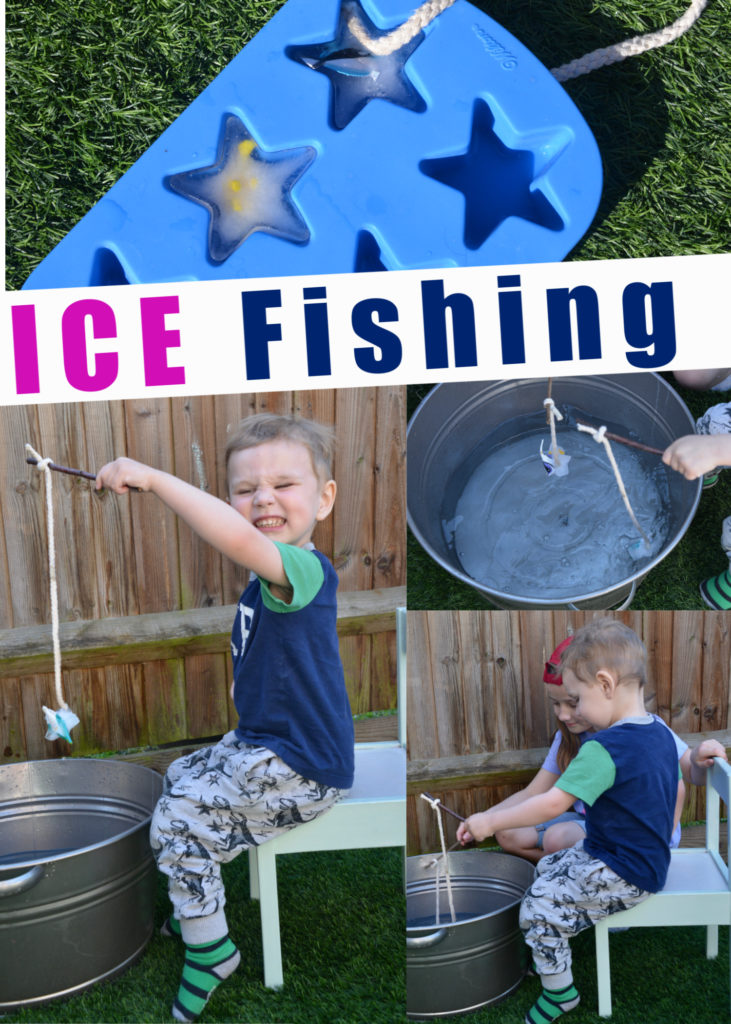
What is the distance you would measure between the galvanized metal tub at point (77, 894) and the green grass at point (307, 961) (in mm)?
41

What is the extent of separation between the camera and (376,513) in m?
1.51

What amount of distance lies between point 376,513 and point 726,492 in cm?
58

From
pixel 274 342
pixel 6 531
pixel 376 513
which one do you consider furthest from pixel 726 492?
pixel 6 531

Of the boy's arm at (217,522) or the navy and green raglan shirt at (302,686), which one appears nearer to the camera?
the boy's arm at (217,522)

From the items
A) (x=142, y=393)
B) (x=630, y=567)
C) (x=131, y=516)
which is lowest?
(x=630, y=567)

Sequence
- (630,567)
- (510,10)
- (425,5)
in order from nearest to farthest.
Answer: (630,567)
(425,5)
(510,10)

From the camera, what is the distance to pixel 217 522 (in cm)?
131

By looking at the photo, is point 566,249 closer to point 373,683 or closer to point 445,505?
point 445,505

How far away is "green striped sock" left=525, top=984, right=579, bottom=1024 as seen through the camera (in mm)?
1406

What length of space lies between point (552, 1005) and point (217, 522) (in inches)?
35.5

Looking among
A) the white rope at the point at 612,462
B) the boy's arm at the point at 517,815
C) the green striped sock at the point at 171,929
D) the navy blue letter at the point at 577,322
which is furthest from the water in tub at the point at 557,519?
the green striped sock at the point at 171,929

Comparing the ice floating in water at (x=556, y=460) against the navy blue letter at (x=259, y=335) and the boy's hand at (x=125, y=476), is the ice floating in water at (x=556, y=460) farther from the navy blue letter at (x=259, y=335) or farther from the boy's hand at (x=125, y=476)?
the boy's hand at (x=125, y=476)

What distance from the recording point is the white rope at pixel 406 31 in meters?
1.58

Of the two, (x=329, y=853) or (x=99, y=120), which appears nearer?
(x=329, y=853)
